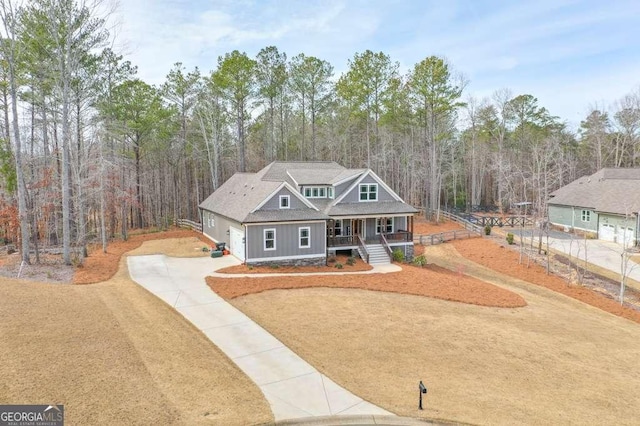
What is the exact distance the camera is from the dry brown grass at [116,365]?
25.6 feet

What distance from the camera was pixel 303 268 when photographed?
22.0 m

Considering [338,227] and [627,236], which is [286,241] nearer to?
[338,227]

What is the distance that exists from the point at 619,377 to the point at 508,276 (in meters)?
13.2

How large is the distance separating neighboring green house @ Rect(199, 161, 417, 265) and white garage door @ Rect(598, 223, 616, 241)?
18.3 metres

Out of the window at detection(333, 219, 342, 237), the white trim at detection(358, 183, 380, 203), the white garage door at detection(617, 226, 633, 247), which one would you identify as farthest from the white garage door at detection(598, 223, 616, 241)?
the window at detection(333, 219, 342, 237)

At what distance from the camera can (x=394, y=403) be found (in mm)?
8648

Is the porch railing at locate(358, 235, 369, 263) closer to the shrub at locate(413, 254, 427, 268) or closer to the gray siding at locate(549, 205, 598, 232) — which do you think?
the shrub at locate(413, 254, 427, 268)

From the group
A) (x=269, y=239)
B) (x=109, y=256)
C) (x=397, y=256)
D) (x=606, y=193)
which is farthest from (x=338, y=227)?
(x=606, y=193)

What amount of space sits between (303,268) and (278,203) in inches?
164

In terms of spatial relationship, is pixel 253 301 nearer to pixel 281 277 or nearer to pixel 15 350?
pixel 281 277

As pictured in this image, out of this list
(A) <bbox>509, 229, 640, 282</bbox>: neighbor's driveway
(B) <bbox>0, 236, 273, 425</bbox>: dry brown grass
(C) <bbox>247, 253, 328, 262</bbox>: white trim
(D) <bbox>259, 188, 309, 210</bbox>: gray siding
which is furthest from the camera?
Result: (A) <bbox>509, 229, 640, 282</bbox>: neighbor's driveway

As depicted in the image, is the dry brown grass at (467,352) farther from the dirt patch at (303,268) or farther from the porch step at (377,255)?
the porch step at (377,255)

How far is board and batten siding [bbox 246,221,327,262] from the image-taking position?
70.5ft

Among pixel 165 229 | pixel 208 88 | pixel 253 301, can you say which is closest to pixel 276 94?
pixel 208 88
